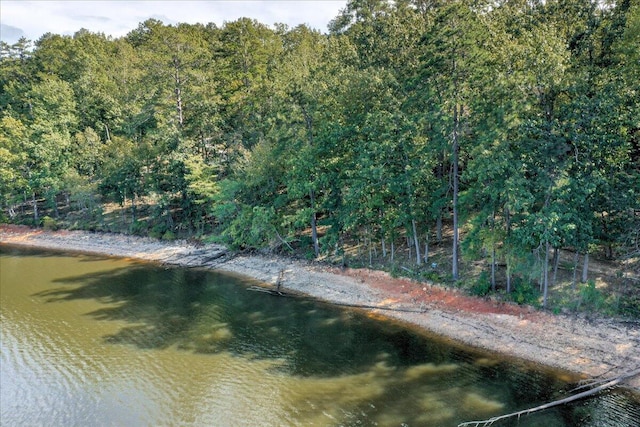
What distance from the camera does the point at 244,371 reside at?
1970cm

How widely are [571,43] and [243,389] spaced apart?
2451 cm

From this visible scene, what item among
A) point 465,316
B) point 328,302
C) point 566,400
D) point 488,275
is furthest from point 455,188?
point 566,400

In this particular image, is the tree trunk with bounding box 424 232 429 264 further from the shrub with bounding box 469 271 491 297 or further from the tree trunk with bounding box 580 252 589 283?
the tree trunk with bounding box 580 252 589 283

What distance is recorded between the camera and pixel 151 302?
2855 centimetres

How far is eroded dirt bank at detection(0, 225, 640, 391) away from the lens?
1877 cm

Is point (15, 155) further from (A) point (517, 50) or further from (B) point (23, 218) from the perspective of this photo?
(A) point (517, 50)

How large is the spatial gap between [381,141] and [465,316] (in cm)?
1135

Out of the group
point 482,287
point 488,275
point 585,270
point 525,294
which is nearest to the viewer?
point 525,294

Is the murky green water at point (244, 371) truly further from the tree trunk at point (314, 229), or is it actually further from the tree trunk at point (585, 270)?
the tree trunk at point (585, 270)

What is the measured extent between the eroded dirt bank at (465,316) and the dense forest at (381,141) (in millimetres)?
1614

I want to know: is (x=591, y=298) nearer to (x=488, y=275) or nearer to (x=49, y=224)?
(x=488, y=275)

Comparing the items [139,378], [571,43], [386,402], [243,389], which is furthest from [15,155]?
[571,43]

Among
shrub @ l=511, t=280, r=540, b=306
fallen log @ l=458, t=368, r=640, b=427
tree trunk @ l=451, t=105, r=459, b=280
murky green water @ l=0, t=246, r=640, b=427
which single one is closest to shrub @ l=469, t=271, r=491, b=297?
shrub @ l=511, t=280, r=540, b=306

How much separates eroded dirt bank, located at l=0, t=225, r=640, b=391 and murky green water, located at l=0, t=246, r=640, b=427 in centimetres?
124
